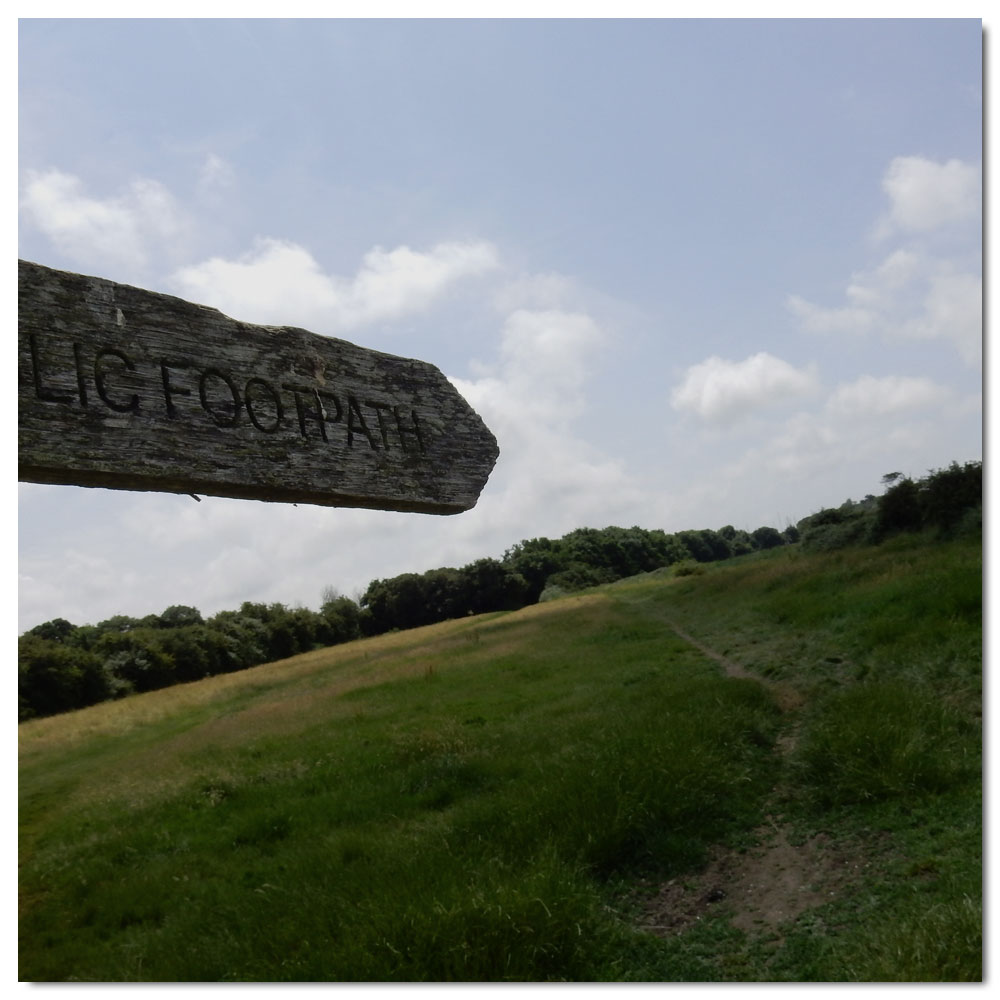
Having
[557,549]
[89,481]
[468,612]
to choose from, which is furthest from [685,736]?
[557,549]

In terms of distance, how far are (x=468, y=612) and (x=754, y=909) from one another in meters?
52.5

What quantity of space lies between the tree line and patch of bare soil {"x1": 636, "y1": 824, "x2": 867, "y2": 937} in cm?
1591

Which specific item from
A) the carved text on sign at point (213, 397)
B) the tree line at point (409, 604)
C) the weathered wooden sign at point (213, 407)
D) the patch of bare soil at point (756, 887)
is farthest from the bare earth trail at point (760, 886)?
the tree line at point (409, 604)

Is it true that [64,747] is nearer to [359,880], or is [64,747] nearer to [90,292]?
[359,880]

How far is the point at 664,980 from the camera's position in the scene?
17.5ft

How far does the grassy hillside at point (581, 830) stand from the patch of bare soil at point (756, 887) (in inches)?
1.1

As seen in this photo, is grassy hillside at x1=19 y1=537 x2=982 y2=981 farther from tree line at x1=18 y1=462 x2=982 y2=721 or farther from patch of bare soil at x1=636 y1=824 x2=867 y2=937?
tree line at x1=18 y1=462 x2=982 y2=721

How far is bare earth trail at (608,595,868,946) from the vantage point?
618 cm

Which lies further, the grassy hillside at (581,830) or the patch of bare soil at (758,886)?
the patch of bare soil at (758,886)

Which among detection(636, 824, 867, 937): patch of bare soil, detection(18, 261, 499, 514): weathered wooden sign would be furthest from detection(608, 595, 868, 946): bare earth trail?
detection(18, 261, 499, 514): weathered wooden sign

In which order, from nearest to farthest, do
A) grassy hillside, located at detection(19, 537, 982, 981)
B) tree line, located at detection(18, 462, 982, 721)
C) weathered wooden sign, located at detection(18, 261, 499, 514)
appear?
weathered wooden sign, located at detection(18, 261, 499, 514) < grassy hillside, located at detection(19, 537, 982, 981) < tree line, located at detection(18, 462, 982, 721)

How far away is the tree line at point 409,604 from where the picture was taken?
24031 mm

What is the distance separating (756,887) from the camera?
22.0 ft

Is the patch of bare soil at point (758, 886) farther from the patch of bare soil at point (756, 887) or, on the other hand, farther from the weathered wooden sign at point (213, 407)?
the weathered wooden sign at point (213, 407)
